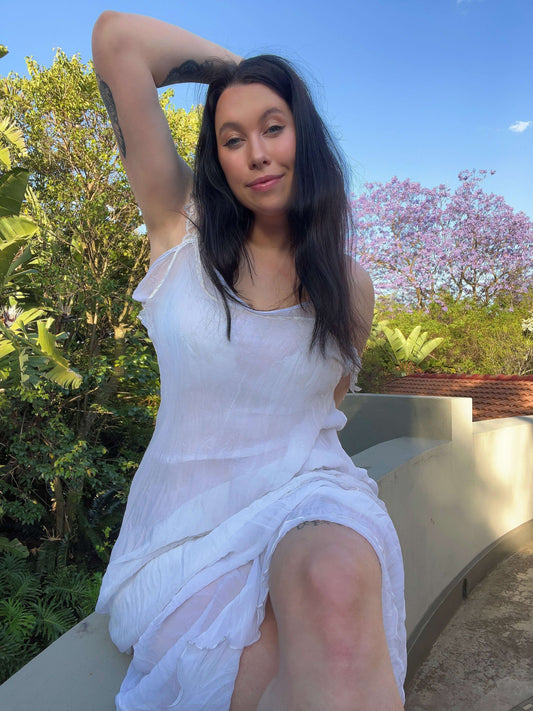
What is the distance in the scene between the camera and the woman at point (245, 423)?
0.93m

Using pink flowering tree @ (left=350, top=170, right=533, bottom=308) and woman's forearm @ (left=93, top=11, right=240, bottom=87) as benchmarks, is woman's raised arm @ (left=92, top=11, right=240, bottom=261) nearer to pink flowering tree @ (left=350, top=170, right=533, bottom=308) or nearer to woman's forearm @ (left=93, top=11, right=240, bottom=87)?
woman's forearm @ (left=93, top=11, right=240, bottom=87)

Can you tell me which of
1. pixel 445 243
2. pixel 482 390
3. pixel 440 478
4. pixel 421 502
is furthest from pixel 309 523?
pixel 445 243

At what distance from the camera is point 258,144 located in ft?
4.59

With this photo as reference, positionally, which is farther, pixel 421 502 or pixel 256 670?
pixel 421 502

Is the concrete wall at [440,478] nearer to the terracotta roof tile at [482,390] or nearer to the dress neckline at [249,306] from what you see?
the dress neckline at [249,306]

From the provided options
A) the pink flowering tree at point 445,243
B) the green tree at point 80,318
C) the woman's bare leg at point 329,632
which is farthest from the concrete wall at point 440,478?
the pink flowering tree at point 445,243

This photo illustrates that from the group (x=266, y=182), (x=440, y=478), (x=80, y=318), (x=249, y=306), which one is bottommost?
(x=440, y=478)

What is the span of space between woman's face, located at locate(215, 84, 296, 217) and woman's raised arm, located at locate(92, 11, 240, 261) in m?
0.15

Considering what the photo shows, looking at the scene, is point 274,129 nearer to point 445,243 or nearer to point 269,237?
point 269,237

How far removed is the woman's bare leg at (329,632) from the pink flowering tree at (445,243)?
15.2 m

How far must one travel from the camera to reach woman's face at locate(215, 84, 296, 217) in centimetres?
141

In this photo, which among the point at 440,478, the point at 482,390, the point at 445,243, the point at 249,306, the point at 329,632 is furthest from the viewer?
the point at 445,243

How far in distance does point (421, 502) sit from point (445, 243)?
1437 cm

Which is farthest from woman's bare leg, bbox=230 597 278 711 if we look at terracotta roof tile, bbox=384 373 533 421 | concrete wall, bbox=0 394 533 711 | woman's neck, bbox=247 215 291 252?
terracotta roof tile, bbox=384 373 533 421
